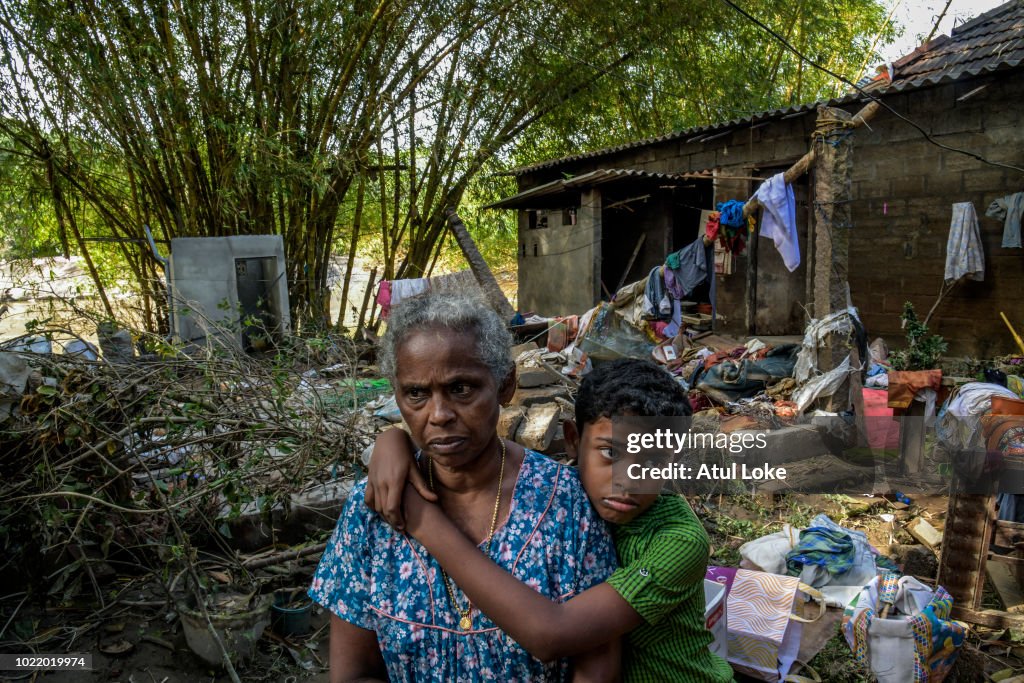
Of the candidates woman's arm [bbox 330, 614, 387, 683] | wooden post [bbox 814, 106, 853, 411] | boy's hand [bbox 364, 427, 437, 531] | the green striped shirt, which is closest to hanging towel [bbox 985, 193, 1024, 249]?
wooden post [bbox 814, 106, 853, 411]

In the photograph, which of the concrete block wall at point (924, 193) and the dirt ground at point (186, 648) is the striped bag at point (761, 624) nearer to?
the dirt ground at point (186, 648)

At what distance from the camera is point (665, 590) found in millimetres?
1255

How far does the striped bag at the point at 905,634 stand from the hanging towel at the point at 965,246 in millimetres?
6060

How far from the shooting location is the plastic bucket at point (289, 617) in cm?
320

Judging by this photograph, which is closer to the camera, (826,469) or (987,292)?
(826,469)

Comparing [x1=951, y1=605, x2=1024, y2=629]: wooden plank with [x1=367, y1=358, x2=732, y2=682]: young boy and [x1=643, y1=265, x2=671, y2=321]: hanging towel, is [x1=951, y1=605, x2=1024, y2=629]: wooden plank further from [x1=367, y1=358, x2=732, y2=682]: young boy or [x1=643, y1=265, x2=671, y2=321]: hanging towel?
[x1=643, y1=265, x2=671, y2=321]: hanging towel

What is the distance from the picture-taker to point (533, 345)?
356 inches

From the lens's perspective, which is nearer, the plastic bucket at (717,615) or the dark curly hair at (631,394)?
the dark curly hair at (631,394)

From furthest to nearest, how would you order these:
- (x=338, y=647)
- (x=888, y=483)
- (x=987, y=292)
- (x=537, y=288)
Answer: (x=537, y=288), (x=987, y=292), (x=888, y=483), (x=338, y=647)

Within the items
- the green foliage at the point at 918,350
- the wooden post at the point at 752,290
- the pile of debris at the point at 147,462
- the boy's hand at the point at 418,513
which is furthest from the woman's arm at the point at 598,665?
the wooden post at the point at 752,290

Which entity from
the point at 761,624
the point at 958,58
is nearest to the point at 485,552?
the point at 761,624

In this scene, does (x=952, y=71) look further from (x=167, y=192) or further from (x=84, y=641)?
(x=84, y=641)

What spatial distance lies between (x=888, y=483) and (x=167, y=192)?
7.78 metres

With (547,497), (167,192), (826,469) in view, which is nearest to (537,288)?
(167,192)
